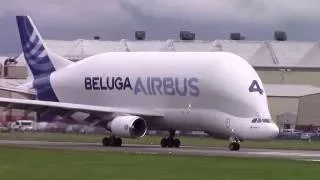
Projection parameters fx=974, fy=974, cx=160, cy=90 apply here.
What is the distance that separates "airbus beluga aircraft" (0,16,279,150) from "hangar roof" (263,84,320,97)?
6014 centimetres

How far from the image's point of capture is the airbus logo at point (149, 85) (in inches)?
2618

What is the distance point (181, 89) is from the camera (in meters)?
67.0

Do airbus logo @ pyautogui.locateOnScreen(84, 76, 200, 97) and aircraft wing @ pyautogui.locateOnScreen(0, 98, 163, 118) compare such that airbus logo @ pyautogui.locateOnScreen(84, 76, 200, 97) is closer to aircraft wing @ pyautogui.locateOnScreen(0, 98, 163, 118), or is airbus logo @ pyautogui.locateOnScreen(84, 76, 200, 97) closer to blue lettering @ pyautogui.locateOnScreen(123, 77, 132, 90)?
blue lettering @ pyautogui.locateOnScreen(123, 77, 132, 90)

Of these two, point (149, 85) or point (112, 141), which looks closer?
point (112, 141)

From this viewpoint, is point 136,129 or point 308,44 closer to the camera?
point 136,129

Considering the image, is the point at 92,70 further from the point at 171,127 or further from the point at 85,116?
the point at 171,127

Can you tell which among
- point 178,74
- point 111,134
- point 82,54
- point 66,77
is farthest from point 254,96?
point 82,54

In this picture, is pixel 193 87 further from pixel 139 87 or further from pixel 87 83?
pixel 87 83

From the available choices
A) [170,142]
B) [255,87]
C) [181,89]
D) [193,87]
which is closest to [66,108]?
[170,142]

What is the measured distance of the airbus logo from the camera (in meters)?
66.5

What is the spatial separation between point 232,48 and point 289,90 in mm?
21270

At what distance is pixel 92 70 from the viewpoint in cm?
7344

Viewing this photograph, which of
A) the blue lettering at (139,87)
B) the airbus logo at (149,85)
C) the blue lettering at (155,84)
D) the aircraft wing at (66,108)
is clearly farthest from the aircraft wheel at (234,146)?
the blue lettering at (139,87)

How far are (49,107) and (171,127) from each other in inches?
342
